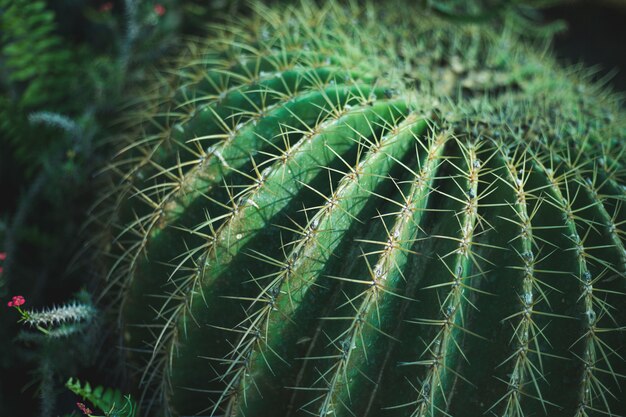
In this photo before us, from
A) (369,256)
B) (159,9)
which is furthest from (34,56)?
(369,256)

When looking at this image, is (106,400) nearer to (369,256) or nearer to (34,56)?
(369,256)

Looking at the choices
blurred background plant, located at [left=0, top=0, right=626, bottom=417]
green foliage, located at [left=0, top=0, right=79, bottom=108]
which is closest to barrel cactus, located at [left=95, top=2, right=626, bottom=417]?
blurred background plant, located at [left=0, top=0, right=626, bottom=417]

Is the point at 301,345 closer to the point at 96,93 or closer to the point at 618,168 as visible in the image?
the point at 618,168

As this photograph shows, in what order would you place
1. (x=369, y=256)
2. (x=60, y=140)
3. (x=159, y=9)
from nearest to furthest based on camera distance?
(x=369, y=256), (x=60, y=140), (x=159, y=9)

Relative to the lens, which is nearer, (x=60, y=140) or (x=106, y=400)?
(x=106, y=400)

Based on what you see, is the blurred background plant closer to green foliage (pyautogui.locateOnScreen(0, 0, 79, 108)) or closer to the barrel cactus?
green foliage (pyautogui.locateOnScreen(0, 0, 79, 108))

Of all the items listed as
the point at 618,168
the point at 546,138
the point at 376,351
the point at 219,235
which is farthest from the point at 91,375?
the point at 618,168

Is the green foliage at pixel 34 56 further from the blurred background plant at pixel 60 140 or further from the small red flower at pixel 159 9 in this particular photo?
the small red flower at pixel 159 9

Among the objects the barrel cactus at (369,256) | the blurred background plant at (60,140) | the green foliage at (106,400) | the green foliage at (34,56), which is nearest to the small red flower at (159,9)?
the blurred background plant at (60,140)
